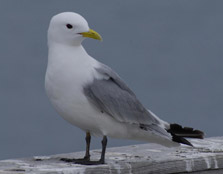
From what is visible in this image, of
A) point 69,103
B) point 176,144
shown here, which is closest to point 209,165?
point 176,144

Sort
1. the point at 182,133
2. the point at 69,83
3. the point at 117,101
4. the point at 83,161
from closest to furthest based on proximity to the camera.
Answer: the point at 69,83 → the point at 117,101 → the point at 83,161 → the point at 182,133

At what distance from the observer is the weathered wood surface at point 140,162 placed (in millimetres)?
4594

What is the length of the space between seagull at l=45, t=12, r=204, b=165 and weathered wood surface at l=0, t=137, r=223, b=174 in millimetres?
164

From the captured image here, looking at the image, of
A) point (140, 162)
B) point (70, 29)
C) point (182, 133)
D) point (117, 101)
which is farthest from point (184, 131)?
point (70, 29)

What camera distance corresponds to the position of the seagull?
179 inches

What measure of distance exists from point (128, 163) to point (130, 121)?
11.3 inches

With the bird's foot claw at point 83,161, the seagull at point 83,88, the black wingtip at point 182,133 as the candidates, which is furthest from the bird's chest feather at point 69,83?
the black wingtip at point 182,133

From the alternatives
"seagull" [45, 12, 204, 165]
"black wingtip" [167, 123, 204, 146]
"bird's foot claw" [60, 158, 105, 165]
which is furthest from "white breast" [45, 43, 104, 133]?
"black wingtip" [167, 123, 204, 146]

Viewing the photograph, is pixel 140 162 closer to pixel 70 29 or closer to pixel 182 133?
pixel 182 133

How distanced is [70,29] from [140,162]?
99cm

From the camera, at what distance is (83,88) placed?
14.9ft

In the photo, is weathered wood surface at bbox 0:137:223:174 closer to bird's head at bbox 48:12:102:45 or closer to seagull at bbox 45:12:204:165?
seagull at bbox 45:12:204:165

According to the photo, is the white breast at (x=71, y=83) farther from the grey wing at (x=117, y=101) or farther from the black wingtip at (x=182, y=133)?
the black wingtip at (x=182, y=133)

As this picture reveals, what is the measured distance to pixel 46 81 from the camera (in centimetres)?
463
